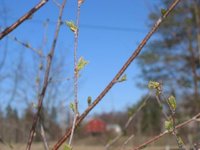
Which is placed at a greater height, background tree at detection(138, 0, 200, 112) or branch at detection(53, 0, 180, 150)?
background tree at detection(138, 0, 200, 112)

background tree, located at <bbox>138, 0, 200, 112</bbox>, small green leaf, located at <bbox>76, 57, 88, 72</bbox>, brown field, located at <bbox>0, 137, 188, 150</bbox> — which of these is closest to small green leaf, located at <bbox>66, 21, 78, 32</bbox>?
small green leaf, located at <bbox>76, 57, 88, 72</bbox>

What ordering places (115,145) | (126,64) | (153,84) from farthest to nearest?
(115,145) < (153,84) < (126,64)

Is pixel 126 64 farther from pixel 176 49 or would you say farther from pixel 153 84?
pixel 176 49

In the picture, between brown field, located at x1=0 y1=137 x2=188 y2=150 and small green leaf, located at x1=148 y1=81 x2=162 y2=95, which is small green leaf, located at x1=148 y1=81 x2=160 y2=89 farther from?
brown field, located at x1=0 y1=137 x2=188 y2=150

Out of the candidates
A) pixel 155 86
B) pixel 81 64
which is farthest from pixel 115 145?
pixel 81 64

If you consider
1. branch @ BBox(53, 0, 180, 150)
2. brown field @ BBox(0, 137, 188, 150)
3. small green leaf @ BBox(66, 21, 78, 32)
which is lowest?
branch @ BBox(53, 0, 180, 150)

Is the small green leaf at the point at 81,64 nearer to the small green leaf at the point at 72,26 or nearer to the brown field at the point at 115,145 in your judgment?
the small green leaf at the point at 72,26

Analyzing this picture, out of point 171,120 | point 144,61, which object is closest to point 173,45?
point 144,61

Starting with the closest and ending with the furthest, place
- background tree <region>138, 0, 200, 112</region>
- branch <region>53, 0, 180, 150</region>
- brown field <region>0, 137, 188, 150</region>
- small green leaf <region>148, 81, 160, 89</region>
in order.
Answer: branch <region>53, 0, 180, 150</region> → small green leaf <region>148, 81, 160, 89</region> → brown field <region>0, 137, 188, 150</region> → background tree <region>138, 0, 200, 112</region>

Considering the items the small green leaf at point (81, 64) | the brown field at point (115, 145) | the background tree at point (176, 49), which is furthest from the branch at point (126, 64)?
the background tree at point (176, 49)

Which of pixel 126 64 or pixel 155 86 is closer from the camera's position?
pixel 126 64

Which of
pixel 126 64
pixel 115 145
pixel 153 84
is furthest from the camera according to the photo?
pixel 115 145
